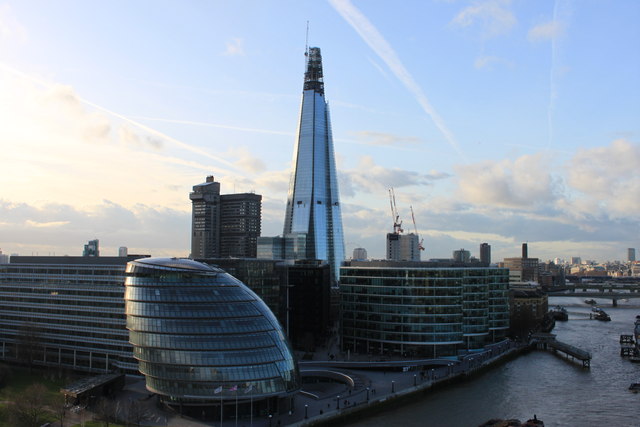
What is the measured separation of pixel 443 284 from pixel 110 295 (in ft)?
188

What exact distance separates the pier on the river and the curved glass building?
67952 mm

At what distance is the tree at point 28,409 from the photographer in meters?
61.0

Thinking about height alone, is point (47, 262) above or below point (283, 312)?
above

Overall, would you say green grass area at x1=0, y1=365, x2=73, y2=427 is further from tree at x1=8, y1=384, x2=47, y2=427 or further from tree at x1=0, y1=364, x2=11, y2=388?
tree at x1=8, y1=384, x2=47, y2=427

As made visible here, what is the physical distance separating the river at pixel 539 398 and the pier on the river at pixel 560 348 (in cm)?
169

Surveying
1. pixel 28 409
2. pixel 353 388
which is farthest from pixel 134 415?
pixel 353 388

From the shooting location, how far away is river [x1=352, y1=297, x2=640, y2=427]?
72188 mm

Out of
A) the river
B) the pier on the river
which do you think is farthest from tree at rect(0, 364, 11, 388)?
the pier on the river

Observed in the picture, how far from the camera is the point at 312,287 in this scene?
399 ft

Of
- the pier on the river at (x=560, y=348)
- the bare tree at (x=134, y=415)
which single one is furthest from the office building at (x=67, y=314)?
the pier on the river at (x=560, y=348)

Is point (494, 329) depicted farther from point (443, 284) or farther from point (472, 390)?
point (472, 390)

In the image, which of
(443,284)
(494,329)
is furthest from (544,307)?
(443,284)

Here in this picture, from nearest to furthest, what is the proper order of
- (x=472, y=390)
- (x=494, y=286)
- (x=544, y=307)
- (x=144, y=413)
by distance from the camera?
(x=144, y=413)
(x=472, y=390)
(x=494, y=286)
(x=544, y=307)

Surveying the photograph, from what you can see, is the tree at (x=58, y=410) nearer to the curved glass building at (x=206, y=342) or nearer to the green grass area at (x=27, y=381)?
the curved glass building at (x=206, y=342)
